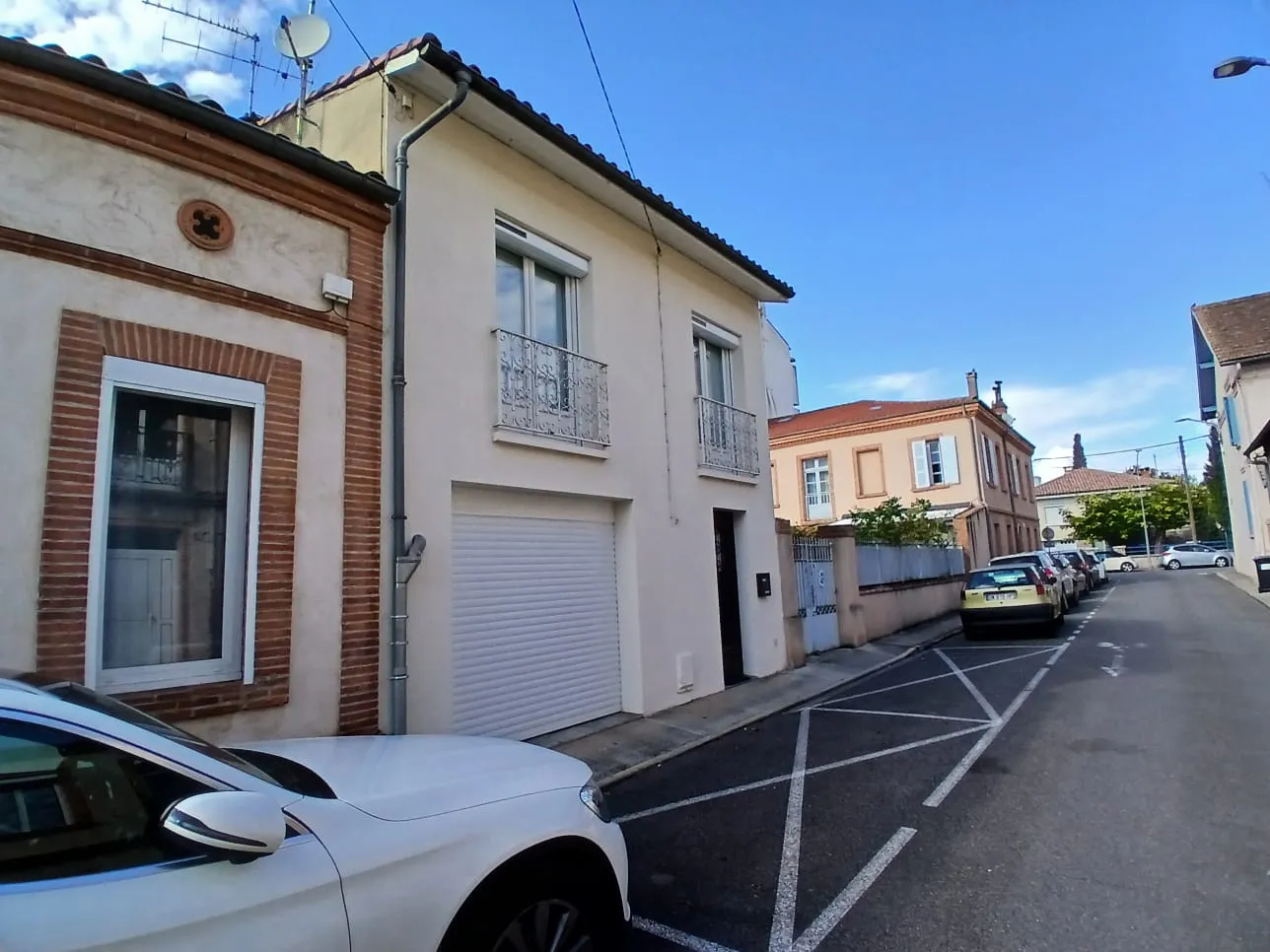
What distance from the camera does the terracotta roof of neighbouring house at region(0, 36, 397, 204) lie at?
13.4ft

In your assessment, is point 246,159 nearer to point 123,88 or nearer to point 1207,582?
point 123,88

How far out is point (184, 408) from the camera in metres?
4.70

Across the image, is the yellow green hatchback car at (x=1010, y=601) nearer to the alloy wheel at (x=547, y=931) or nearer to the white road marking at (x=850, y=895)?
the white road marking at (x=850, y=895)

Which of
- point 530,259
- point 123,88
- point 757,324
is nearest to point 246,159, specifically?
point 123,88

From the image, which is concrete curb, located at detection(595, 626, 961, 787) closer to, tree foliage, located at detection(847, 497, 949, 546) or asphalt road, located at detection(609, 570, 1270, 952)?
asphalt road, located at detection(609, 570, 1270, 952)

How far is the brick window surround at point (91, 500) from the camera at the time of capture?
154 inches

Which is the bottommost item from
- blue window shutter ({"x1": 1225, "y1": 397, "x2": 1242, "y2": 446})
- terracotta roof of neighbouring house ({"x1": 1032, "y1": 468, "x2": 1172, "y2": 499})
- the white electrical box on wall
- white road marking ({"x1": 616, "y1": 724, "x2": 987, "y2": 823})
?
white road marking ({"x1": 616, "y1": 724, "x2": 987, "y2": 823})

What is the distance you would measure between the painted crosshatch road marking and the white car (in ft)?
4.00

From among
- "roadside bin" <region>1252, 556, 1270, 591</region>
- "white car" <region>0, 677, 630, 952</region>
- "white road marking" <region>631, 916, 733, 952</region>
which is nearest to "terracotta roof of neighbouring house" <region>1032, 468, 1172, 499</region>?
"roadside bin" <region>1252, 556, 1270, 591</region>

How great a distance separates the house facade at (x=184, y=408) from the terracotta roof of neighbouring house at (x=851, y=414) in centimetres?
2239

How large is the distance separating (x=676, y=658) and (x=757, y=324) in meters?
5.79

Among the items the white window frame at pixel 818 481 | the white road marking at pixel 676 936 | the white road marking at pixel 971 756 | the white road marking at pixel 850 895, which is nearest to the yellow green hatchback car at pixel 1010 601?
the white road marking at pixel 971 756

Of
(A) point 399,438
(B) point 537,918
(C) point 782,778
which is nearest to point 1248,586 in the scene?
(C) point 782,778

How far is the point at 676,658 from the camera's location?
8641 millimetres
